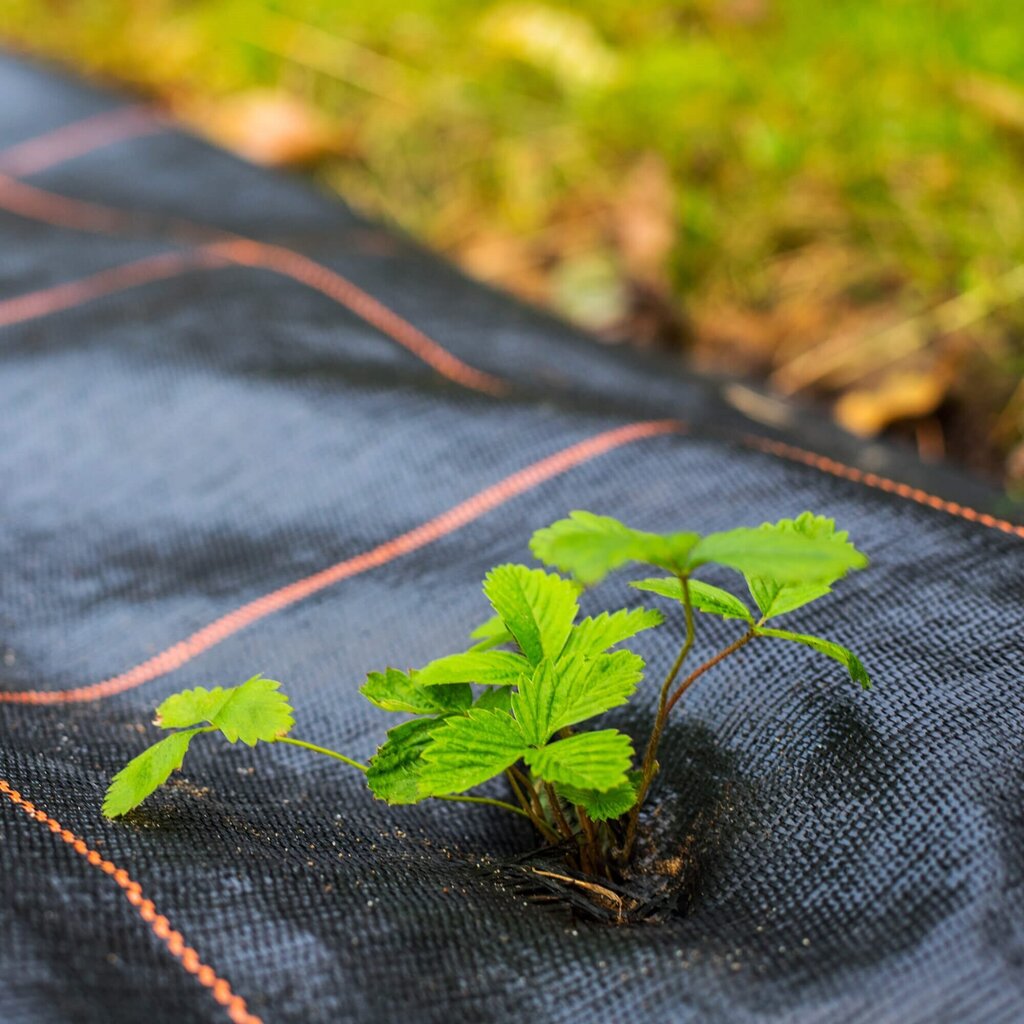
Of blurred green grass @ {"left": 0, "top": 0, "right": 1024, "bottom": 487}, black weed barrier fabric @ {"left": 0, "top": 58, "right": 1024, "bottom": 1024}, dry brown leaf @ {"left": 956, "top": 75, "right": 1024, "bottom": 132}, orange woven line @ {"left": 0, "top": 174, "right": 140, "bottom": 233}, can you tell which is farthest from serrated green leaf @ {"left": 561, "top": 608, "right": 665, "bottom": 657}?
dry brown leaf @ {"left": 956, "top": 75, "right": 1024, "bottom": 132}

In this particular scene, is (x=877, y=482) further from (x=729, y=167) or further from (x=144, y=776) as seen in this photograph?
(x=729, y=167)

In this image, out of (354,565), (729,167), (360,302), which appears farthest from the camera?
(729,167)

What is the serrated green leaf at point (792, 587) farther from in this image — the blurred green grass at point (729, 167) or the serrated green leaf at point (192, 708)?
the blurred green grass at point (729, 167)

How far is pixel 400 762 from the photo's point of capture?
689mm

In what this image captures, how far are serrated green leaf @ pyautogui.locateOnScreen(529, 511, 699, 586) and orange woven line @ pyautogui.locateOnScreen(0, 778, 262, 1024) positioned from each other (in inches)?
10.7

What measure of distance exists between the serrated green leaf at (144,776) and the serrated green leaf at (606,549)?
0.26 metres

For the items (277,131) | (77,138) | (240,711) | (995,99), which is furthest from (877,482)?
(277,131)

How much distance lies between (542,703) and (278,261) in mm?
1047

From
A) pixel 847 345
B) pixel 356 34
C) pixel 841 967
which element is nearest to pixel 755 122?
pixel 847 345

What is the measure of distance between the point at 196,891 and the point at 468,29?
8.23 feet

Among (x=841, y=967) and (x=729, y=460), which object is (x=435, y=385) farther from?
(x=841, y=967)

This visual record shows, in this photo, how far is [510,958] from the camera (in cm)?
65

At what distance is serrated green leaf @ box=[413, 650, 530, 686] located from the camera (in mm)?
661

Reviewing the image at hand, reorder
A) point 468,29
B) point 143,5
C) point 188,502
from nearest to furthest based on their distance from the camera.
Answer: point 188,502 → point 468,29 → point 143,5
